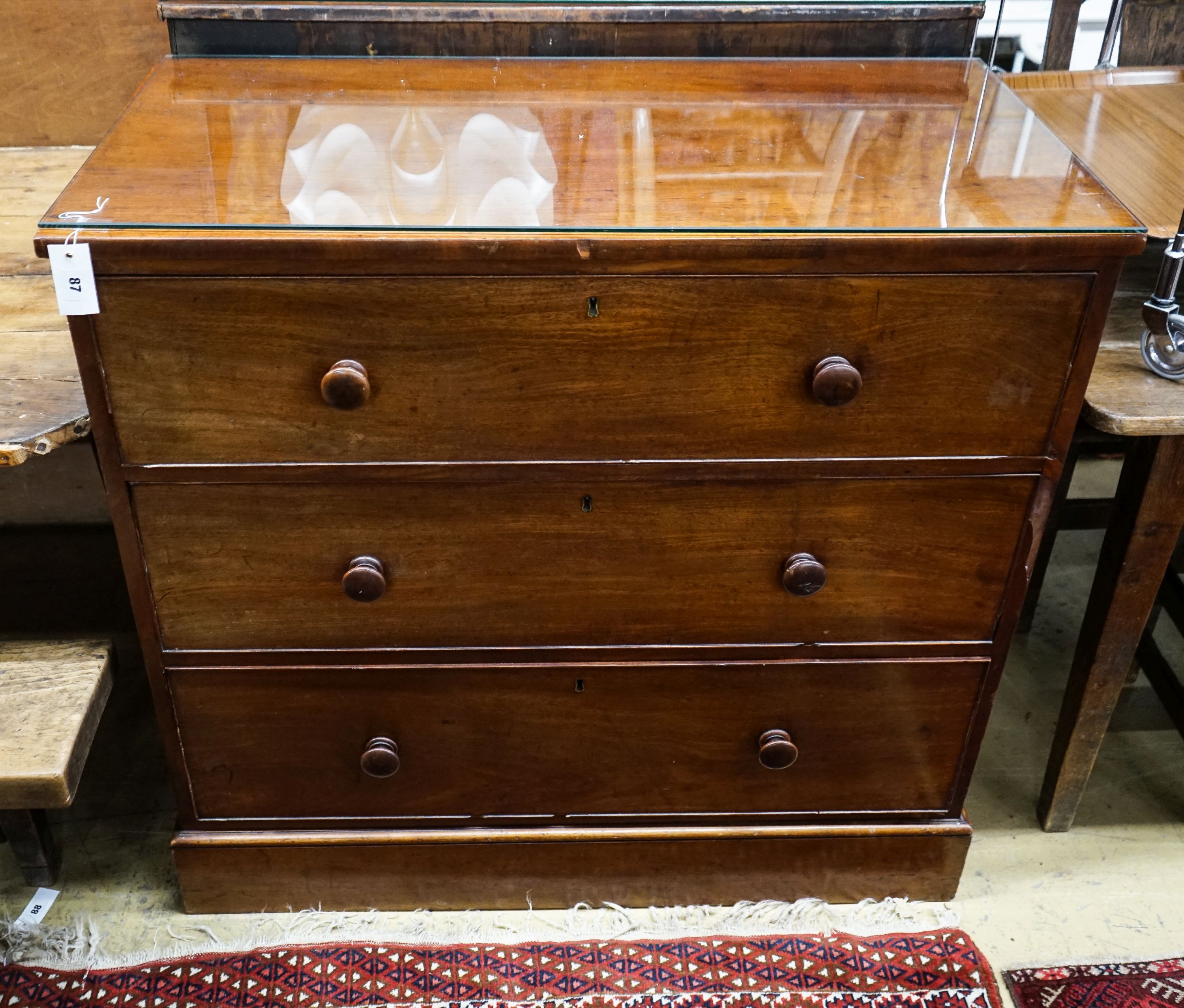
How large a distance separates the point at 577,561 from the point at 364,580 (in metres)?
0.24

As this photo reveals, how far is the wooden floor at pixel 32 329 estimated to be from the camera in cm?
115

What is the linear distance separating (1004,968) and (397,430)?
1089 millimetres

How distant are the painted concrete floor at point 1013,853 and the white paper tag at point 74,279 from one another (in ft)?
2.97

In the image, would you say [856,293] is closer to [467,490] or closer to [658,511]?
[658,511]

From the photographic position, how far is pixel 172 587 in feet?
4.07

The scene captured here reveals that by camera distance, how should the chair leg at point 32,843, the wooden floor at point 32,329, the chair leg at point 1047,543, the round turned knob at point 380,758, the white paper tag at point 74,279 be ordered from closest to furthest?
the white paper tag at point 74,279 < the wooden floor at point 32,329 < the round turned knob at point 380,758 < the chair leg at point 32,843 < the chair leg at point 1047,543

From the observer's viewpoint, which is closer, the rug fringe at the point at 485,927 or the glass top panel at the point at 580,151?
the glass top panel at the point at 580,151

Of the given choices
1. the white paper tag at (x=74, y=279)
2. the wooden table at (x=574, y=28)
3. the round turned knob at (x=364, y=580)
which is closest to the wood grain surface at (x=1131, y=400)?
the wooden table at (x=574, y=28)

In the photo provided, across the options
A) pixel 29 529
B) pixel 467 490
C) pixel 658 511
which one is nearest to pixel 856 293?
pixel 658 511

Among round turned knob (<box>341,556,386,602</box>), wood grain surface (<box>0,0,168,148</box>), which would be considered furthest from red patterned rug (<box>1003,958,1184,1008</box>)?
wood grain surface (<box>0,0,168,148</box>)

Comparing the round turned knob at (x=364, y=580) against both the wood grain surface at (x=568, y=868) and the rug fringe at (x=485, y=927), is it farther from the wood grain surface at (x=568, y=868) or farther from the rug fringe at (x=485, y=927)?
the rug fringe at (x=485, y=927)

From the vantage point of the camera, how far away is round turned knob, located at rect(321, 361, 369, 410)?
3.52ft

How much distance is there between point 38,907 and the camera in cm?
152

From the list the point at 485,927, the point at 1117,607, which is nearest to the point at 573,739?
the point at 485,927
